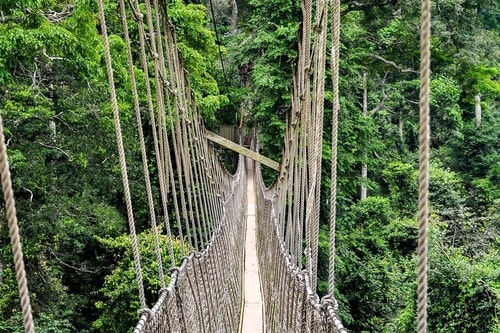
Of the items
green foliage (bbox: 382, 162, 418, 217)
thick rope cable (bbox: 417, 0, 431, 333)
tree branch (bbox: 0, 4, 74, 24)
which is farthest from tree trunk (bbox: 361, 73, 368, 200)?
thick rope cable (bbox: 417, 0, 431, 333)

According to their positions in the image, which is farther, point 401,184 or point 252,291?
point 401,184

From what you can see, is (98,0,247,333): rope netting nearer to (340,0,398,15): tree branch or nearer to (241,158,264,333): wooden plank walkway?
(241,158,264,333): wooden plank walkway

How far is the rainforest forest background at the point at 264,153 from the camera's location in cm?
485

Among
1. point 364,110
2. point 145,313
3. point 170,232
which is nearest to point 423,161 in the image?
point 145,313

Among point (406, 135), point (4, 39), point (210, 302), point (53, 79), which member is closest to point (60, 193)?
point (53, 79)

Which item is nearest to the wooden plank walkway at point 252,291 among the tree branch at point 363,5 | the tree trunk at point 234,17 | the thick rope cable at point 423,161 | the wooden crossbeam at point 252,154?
the wooden crossbeam at point 252,154

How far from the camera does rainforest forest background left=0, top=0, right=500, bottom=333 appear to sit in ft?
15.9

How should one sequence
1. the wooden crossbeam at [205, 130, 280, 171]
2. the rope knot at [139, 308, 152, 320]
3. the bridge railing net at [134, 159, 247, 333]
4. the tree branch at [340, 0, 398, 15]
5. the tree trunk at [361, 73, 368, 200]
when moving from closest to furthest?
1. the rope knot at [139, 308, 152, 320]
2. the bridge railing net at [134, 159, 247, 333]
3. the wooden crossbeam at [205, 130, 280, 171]
4. the tree branch at [340, 0, 398, 15]
5. the tree trunk at [361, 73, 368, 200]

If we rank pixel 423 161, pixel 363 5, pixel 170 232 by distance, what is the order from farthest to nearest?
Answer: pixel 363 5, pixel 170 232, pixel 423 161

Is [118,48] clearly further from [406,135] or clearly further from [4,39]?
[406,135]

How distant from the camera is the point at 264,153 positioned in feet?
26.7

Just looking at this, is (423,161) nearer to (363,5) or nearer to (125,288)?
(125,288)

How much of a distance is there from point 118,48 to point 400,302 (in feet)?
15.8

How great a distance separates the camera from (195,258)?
2951 mm
